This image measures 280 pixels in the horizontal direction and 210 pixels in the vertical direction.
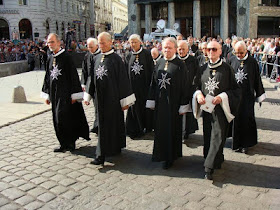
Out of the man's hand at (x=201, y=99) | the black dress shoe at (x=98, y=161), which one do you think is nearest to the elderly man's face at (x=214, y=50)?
the man's hand at (x=201, y=99)

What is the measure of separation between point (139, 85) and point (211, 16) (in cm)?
4190

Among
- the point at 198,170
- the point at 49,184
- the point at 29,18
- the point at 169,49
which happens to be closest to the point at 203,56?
the point at 169,49

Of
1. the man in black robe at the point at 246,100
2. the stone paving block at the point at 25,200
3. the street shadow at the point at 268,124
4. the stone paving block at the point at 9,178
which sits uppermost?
the man in black robe at the point at 246,100

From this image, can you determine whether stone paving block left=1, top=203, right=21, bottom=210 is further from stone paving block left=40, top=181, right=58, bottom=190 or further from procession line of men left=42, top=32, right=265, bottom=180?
procession line of men left=42, top=32, right=265, bottom=180

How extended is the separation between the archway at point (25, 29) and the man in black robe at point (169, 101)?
46.7m

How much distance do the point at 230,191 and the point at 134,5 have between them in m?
46.2

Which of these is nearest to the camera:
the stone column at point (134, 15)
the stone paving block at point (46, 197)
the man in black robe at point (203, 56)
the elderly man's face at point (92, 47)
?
the stone paving block at point (46, 197)

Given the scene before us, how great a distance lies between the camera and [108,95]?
17.9 feet

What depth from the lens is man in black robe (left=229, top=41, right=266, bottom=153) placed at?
19.8 feet

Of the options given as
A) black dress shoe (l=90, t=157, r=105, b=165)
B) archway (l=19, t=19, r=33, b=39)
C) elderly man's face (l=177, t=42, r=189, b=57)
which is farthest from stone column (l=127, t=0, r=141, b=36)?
black dress shoe (l=90, t=157, r=105, b=165)

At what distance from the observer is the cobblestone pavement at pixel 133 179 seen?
4.22 meters

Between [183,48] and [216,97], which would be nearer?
[216,97]

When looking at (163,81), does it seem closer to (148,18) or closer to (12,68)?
(12,68)

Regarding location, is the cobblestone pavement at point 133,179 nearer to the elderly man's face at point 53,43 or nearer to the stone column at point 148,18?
the elderly man's face at point 53,43
